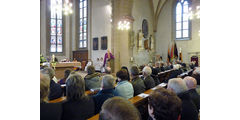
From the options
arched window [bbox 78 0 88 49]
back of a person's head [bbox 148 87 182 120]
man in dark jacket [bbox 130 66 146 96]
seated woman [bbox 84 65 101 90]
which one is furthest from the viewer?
arched window [bbox 78 0 88 49]

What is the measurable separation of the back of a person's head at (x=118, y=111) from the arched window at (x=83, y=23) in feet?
41.2

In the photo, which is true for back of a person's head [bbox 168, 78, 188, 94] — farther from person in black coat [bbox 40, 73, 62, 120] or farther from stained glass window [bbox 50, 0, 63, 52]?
stained glass window [bbox 50, 0, 63, 52]

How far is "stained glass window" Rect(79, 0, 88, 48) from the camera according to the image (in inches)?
520

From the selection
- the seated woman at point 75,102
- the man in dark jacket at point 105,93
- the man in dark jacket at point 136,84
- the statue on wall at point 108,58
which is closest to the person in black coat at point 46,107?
the seated woman at point 75,102

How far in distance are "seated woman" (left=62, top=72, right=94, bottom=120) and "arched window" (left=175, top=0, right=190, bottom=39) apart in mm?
13441

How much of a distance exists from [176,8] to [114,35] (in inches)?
300

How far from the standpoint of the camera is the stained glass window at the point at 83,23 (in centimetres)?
1320

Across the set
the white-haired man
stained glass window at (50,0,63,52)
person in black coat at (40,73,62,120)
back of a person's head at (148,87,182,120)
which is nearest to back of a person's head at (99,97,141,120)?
back of a person's head at (148,87,182,120)

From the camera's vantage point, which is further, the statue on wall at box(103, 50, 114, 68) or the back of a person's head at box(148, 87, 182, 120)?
the statue on wall at box(103, 50, 114, 68)

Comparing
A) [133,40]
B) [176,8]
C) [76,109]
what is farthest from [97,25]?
[76,109]

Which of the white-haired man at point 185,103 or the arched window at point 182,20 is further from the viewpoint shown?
the arched window at point 182,20

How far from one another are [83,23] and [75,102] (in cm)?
1245

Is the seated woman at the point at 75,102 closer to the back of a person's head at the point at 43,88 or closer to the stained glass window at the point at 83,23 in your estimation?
the back of a person's head at the point at 43,88
